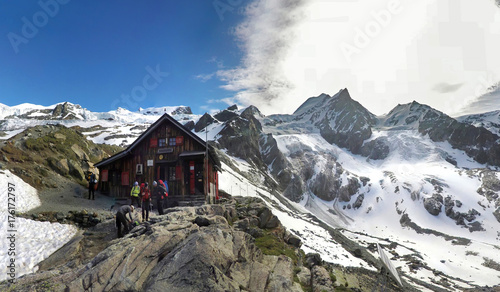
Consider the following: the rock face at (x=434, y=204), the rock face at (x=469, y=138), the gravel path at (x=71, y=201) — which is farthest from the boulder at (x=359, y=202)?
the gravel path at (x=71, y=201)

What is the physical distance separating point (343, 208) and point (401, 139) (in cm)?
10143

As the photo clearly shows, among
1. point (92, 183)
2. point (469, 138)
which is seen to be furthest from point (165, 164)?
point (469, 138)

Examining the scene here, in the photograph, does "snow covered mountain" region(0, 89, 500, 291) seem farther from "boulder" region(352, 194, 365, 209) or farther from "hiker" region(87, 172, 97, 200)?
"hiker" region(87, 172, 97, 200)

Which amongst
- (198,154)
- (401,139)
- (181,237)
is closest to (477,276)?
(198,154)

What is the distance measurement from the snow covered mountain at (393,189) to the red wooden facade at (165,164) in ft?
96.9

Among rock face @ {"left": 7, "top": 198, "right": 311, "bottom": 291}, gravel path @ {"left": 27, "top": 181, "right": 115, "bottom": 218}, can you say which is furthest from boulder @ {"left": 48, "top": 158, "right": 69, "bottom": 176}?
rock face @ {"left": 7, "top": 198, "right": 311, "bottom": 291}

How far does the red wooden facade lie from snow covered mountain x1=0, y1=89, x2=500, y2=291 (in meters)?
29.5

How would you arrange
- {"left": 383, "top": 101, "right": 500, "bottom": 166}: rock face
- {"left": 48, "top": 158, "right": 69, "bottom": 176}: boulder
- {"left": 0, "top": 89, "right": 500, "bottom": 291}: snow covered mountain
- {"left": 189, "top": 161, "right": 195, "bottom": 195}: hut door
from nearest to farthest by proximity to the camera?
{"left": 189, "top": 161, "right": 195, "bottom": 195}: hut door, {"left": 48, "top": 158, "right": 69, "bottom": 176}: boulder, {"left": 0, "top": 89, "right": 500, "bottom": 291}: snow covered mountain, {"left": 383, "top": 101, "right": 500, "bottom": 166}: rock face

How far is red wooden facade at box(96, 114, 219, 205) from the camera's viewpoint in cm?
2783

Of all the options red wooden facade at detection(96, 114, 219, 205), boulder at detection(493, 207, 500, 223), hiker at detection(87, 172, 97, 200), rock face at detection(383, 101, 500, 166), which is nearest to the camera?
hiker at detection(87, 172, 97, 200)

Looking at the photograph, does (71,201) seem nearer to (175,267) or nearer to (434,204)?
(175,267)

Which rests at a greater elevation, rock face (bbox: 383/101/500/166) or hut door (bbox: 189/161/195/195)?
rock face (bbox: 383/101/500/166)

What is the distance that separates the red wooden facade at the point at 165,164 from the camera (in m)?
27.8

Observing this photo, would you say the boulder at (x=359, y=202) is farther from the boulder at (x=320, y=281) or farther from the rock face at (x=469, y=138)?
the boulder at (x=320, y=281)
